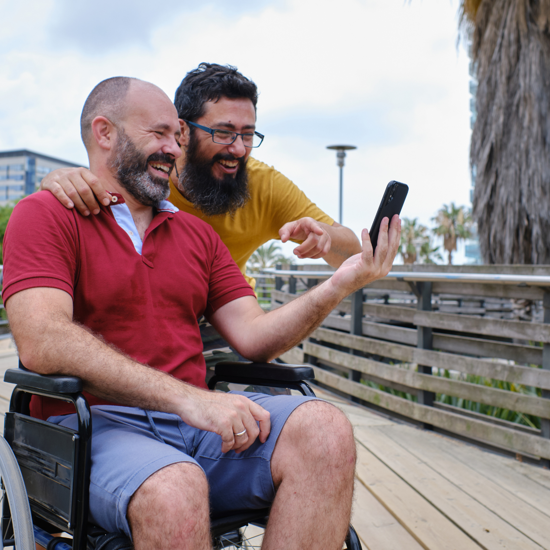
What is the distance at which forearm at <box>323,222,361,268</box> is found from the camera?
203 cm

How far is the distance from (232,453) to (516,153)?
5996 millimetres

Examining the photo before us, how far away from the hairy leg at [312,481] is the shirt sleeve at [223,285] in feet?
1.86

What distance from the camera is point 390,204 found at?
4.63 ft

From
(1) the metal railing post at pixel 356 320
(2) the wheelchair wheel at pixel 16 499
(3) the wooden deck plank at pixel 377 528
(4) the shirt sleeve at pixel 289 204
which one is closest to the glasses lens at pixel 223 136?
(4) the shirt sleeve at pixel 289 204

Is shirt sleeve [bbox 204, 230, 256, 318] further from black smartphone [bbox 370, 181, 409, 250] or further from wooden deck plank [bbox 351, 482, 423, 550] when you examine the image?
wooden deck plank [bbox 351, 482, 423, 550]

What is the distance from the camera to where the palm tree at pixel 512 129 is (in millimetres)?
6000

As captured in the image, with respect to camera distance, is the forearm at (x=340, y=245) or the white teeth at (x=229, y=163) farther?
the white teeth at (x=229, y=163)

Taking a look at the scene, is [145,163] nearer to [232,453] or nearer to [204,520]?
[232,453]

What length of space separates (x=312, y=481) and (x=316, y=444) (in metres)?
0.08

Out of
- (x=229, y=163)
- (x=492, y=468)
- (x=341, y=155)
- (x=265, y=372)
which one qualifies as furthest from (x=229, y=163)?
(x=341, y=155)

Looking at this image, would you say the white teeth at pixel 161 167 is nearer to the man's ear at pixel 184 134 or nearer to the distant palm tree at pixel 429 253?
the man's ear at pixel 184 134

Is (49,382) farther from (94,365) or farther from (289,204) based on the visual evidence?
(289,204)

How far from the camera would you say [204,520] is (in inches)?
40.6

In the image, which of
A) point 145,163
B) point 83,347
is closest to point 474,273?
point 145,163
